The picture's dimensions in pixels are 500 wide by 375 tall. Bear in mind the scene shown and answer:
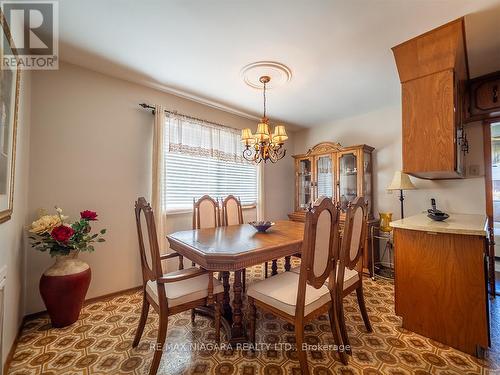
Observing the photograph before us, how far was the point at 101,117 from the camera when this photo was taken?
2.46 metres

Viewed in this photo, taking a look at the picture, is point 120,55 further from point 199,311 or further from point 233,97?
point 199,311

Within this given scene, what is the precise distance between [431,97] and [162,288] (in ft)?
8.54

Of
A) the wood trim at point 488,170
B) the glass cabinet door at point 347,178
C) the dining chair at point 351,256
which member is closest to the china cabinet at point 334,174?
the glass cabinet door at point 347,178

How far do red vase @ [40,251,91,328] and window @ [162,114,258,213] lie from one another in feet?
3.64

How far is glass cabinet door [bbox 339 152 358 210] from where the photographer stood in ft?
11.4

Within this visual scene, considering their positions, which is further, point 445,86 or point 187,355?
point 445,86

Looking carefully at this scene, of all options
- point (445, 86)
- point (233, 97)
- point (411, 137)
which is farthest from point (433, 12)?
point (233, 97)

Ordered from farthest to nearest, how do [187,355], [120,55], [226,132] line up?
[226,132]
[120,55]
[187,355]

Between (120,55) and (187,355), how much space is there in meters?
2.68

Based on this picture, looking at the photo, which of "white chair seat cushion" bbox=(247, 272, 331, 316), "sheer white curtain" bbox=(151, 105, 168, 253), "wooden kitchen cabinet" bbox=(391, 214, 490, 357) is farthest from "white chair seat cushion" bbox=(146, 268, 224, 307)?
"wooden kitchen cabinet" bbox=(391, 214, 490, 357)

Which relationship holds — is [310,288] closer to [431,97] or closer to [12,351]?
[431,97]

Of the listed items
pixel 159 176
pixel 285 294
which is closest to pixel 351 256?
pixel 285 294

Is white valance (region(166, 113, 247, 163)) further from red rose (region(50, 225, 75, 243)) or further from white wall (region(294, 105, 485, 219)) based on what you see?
white wall (region(294, 105, 485, 219))

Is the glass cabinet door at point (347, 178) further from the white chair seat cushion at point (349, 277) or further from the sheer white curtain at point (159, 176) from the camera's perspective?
the sheer white curtain at point (159, 176)
